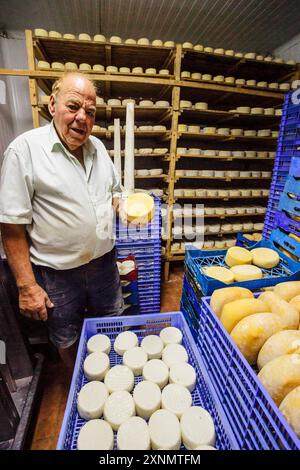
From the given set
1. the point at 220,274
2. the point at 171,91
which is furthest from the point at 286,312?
the point at 171,91

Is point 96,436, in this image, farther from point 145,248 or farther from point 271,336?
point 145,248

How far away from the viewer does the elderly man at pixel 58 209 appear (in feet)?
3.36

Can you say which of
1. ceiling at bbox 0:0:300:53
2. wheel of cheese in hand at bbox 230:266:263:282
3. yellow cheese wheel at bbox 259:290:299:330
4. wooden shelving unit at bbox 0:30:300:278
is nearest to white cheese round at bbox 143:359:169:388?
yellow cheese wheel at bbox 259:290:299:330

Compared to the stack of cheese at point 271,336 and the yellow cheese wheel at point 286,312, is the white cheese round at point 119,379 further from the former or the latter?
the yellow cheese wheel at point 286,312

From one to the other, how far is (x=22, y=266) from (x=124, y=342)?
0.59 meters

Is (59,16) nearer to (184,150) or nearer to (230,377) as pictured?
(184,150)

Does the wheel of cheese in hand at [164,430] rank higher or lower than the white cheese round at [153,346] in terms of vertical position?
lower

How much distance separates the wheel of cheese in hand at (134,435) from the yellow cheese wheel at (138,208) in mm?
1005

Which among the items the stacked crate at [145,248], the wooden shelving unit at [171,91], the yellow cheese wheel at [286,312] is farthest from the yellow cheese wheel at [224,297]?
the wooden shelving unit at [171,91]

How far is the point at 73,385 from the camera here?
750 mm

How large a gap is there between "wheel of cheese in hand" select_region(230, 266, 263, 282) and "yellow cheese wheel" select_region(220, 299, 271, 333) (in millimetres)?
411

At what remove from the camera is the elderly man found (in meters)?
1.02

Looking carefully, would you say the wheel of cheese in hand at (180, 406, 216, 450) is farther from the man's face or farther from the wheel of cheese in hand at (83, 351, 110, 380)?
the man's face

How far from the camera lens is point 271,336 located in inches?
31.2
